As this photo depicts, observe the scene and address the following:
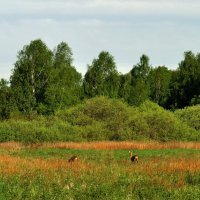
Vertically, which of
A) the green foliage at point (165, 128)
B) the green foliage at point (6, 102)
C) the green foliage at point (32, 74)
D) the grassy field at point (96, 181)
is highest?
the green foliage at point (32, 74)

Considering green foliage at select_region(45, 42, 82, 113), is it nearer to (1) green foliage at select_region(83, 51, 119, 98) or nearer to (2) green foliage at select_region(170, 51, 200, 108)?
(1) green foliage at select_region(83, 51, 119, 98)

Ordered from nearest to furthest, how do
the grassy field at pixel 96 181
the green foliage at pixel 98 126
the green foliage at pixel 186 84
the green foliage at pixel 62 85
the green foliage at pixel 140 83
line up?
the grassy field at pixel 96 181
the green foliage at pixel 98 126
the green foliage at pixel 62 85
the green foliage at pixel 140 83
the green foliage at pixel 186 84

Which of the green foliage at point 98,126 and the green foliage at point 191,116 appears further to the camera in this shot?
the green foliage at point 191,116

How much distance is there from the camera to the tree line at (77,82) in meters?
67.6

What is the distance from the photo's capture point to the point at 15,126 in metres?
54.3

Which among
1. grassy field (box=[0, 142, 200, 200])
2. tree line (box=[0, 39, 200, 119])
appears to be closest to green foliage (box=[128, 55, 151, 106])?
tree line (box=[0, 39, 200, 119])

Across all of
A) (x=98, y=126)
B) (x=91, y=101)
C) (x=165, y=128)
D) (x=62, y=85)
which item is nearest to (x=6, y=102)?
(x=62, y=85)

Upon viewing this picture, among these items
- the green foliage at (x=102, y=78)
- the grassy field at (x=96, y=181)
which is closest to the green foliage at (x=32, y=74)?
the green foliage at (x=102, y=78)

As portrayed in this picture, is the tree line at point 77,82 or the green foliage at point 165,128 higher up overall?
the tree line at point 77,82

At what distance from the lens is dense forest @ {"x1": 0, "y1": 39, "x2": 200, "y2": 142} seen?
5528cm

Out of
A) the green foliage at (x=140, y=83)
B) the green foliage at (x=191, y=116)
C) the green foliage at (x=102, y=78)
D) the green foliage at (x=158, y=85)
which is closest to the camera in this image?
the green foliage at (x=191, y=116)

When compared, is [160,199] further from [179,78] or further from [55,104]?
[179,78]

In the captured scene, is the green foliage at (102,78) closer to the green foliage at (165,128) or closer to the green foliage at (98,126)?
the green foliage at (98,126)

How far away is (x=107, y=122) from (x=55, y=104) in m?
13.4
